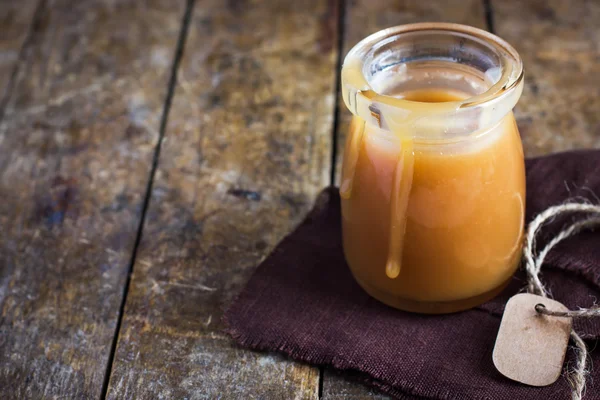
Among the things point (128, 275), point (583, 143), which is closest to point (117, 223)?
point (128, 275)

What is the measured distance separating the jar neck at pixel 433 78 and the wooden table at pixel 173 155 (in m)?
0.24

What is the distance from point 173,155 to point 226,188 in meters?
0.11

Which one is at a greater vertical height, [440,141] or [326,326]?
[440,141]

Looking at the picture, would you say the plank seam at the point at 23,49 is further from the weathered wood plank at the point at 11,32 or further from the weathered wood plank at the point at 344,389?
the weathered wood plank at the point at 344,389

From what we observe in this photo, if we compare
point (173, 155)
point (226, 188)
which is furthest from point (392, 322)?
point (173, 155)

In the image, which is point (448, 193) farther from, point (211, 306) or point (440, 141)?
point (211, 306)

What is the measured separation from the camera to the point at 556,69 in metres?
1.19

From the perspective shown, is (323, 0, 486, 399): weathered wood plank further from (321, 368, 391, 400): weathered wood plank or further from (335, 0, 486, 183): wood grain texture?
(321, 368, 391, 400): weathered wood plank

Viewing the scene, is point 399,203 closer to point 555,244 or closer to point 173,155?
point 555,244

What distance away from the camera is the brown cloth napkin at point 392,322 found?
0.73 meters

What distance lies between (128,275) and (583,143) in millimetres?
592

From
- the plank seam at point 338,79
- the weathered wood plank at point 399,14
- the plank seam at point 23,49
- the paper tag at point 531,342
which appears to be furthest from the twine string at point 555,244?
the plank seam at point 23,49

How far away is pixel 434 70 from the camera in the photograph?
806mm

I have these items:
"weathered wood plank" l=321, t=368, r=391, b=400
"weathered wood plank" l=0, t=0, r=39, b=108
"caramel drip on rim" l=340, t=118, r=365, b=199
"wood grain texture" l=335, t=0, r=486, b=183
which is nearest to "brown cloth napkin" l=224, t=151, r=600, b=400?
"weathered wood plank" l=321, t=368, r=391, b=400
